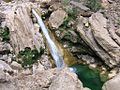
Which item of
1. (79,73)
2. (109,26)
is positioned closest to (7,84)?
(79,73)

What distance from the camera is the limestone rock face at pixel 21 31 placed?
17.9 meters

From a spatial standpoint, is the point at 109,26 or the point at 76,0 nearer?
the point at 109,26

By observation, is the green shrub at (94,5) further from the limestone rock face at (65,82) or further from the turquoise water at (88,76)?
the limestone rock face at (65,82)

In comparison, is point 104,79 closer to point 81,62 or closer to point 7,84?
point 81,62

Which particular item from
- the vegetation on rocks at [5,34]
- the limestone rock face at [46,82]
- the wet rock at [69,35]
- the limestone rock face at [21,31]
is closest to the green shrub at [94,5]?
the wet rock at [69,35]

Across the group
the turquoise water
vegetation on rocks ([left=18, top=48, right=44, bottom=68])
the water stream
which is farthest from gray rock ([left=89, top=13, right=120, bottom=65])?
vegetation on rocks ([left=18, top=48, right=44, bottom=68])

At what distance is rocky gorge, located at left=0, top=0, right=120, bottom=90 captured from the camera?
57.0 ft

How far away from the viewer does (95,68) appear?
1797 centimetres

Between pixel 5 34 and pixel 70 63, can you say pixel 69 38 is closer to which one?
pixel 70 63

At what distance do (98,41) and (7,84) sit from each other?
7.80 metres

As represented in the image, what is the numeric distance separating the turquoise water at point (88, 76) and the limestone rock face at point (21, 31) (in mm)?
2465

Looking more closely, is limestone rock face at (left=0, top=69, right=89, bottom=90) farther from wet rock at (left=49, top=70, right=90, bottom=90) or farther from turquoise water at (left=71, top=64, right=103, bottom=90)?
turquoise water at (left=71, top=64, right=103, bottom=90)

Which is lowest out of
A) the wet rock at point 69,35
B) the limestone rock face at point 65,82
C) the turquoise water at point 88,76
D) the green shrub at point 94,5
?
the turquoise water at point 88,76

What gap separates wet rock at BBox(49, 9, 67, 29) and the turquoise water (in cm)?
304
